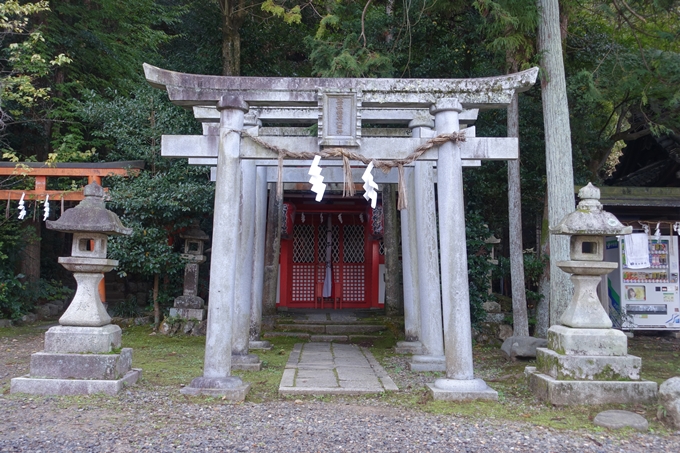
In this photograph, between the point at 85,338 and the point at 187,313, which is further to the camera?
the point at 187,313

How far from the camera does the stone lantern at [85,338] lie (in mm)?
5922

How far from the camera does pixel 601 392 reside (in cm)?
561

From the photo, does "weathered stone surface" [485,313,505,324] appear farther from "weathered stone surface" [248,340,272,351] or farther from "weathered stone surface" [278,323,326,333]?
"weathered stone surface" [248,340,272,351]

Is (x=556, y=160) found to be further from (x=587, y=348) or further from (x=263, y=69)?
(x=263, y=69)

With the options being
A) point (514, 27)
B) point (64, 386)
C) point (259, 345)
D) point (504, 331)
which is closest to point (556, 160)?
point (514, 27)

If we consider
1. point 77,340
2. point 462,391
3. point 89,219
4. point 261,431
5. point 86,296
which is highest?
point 89,219

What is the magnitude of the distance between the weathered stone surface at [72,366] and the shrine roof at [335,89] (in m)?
3.15

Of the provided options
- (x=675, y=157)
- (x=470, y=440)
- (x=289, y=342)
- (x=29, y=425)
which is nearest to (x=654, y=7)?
(x=675, y=157)

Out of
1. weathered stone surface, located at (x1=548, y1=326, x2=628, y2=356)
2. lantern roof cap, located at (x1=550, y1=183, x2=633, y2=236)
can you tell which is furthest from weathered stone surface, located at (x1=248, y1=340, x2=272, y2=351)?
lantern roof cap, located at (x1=550, y1=183, x2=633, y2=236)

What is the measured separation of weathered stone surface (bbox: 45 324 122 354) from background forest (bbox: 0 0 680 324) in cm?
492

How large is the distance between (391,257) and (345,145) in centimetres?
635

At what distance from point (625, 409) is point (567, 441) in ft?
4.22

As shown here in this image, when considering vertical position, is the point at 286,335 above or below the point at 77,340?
below

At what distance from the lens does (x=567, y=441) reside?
184 inches
